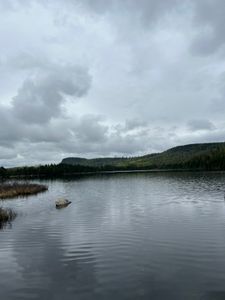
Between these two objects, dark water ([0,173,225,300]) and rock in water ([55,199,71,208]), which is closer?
dark water ([0,173,225,300])

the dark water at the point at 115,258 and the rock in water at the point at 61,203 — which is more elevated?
the rock in water at the point at 61,203

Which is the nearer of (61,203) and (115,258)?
(115,258)

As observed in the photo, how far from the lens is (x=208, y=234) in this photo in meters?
33.9

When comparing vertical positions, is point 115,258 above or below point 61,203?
below

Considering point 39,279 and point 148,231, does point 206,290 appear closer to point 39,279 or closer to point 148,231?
point 39,279

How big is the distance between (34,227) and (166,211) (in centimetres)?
2095

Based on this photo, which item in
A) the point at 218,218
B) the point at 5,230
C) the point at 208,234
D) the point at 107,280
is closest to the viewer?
the point at 107,280

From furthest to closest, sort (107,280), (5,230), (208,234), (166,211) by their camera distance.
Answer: (166,211) → (5,230) → (208,234) → (107,280)

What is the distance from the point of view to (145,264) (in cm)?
2450

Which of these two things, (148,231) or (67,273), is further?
(148,231)

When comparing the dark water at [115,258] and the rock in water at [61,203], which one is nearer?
the dark water at [115,258]

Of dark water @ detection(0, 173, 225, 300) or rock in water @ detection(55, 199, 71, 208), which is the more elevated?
rock in water @ detection(55, 199, 71, 208)

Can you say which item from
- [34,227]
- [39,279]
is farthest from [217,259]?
[34,227]

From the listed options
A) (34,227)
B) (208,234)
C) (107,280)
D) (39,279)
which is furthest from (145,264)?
(34,227)
